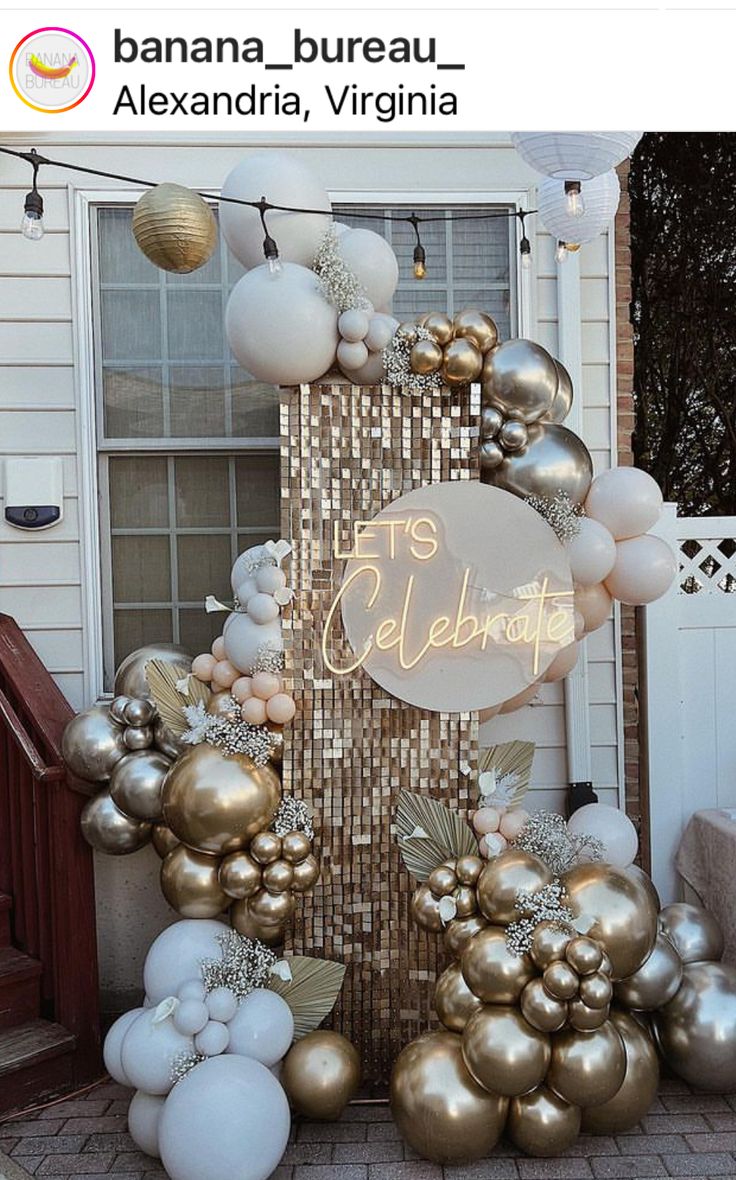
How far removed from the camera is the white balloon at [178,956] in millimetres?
2807

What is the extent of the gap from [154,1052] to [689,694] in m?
2.48

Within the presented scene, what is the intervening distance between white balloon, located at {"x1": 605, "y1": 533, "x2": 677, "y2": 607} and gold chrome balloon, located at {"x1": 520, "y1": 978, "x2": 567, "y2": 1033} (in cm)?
135

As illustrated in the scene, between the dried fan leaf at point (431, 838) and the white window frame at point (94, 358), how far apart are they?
145 centimetres

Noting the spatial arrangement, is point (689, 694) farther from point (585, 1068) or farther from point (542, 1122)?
point (542, 1122)

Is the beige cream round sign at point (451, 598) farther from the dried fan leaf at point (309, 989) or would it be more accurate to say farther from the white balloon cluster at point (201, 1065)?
the white balloon cluster at point (201, 1065)

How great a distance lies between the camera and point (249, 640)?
3068 millimetres

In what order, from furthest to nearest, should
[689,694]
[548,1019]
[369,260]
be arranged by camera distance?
[689,694]
[369,260]
[548,1019]

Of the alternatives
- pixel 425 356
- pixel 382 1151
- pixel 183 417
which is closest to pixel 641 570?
pixel 425 356

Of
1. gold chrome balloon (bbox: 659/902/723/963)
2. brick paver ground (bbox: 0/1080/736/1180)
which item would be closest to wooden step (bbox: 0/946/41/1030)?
brick paver ground (bbox: 0/1080/736/1180)

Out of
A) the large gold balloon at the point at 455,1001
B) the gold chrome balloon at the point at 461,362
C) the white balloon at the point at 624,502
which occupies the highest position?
the gold chrome balloon at the point at 461,362

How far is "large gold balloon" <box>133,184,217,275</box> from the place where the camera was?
2.91m

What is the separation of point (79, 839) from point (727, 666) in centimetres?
267
